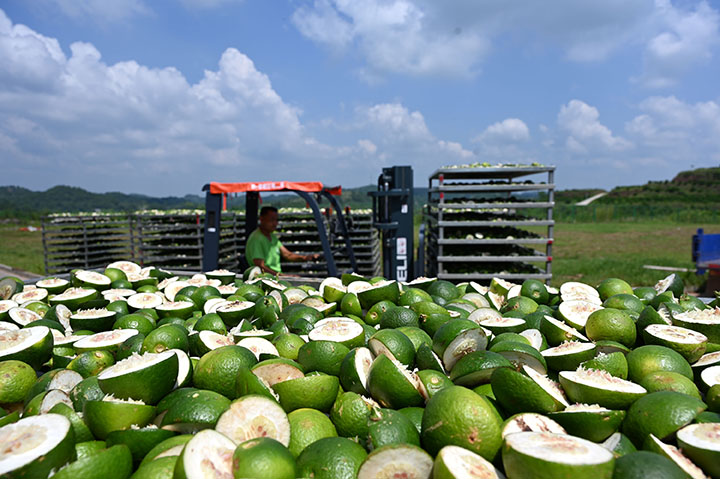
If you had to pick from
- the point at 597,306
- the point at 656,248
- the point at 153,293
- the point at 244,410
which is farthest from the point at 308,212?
the point at 656,248

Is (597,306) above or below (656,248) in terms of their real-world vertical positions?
above

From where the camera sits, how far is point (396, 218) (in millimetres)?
8094

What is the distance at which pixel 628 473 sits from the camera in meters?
1.21

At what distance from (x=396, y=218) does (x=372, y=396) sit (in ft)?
20.8

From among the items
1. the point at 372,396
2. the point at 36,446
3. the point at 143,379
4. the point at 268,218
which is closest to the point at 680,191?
the point at 268,218

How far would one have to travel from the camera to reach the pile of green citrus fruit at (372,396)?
1.34 metres

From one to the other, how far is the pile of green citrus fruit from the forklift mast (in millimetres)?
5217

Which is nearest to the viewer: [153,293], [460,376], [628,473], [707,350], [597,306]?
[628,473]

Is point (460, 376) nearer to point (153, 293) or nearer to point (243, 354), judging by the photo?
point (243, 354)

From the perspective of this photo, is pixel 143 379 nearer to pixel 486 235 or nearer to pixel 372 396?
pixel 372 396

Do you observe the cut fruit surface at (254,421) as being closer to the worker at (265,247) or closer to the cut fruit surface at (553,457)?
the cut fruit surface at (553,457)

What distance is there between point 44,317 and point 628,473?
3446 mm

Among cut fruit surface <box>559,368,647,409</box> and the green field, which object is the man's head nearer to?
cut fruit surface <box>559,368,647,409</box>

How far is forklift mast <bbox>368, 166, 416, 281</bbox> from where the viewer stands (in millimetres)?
7945
